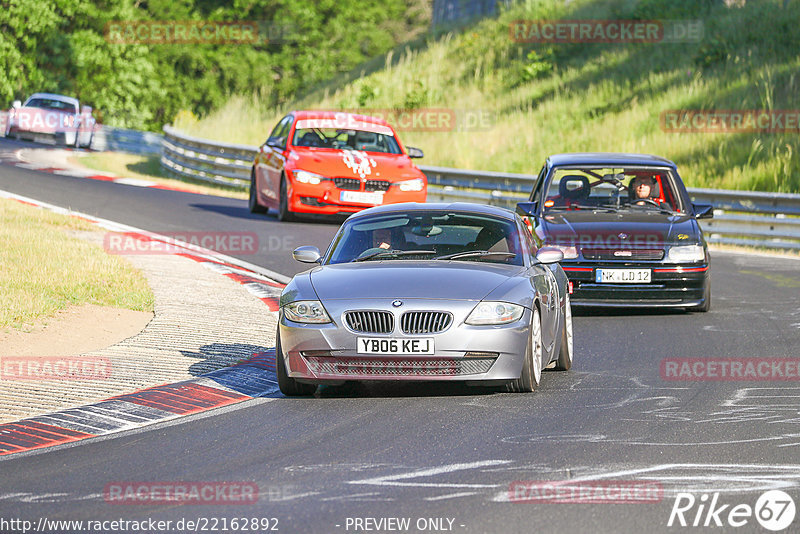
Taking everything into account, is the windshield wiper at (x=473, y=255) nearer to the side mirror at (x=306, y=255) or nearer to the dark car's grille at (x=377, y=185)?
the side mirror at (x=306, y=255)

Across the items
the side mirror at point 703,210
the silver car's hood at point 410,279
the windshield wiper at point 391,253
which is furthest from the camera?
the side mirror at point 703,210

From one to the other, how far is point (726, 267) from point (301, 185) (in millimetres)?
6460

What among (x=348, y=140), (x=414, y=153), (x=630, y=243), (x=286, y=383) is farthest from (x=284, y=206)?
(x=286, y=383)

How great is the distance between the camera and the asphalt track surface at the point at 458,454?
6137 mm

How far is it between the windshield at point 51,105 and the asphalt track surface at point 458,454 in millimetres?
32829

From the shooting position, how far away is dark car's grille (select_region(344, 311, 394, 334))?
8.91 meters

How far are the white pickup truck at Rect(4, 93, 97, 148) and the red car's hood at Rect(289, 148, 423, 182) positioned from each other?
2088 cm

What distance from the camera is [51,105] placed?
137 feet

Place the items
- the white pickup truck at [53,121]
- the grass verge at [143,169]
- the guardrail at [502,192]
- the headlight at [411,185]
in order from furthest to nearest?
1. the white pickup truck at [53,121]
2. the grass verge at [143,169]
3. the guardrail at [502,192]
4. the headlight at [411,185]

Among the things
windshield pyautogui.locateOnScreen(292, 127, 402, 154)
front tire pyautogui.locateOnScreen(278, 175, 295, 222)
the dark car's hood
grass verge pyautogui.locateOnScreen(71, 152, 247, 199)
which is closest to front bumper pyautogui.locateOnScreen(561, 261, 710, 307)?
the dark car's hood

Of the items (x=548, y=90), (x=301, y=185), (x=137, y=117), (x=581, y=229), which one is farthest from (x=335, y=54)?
(x=581, y=229)

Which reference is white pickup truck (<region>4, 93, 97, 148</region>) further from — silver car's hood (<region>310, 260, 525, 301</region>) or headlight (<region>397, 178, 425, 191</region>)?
silver car's hood (<region>310, 260, 525, 301</region>)

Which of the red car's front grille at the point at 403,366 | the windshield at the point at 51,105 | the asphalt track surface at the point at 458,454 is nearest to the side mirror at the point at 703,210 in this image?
the asphalt track surface at the point at 458,454

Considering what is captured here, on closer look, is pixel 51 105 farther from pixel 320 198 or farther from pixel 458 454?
pixel 458 454
